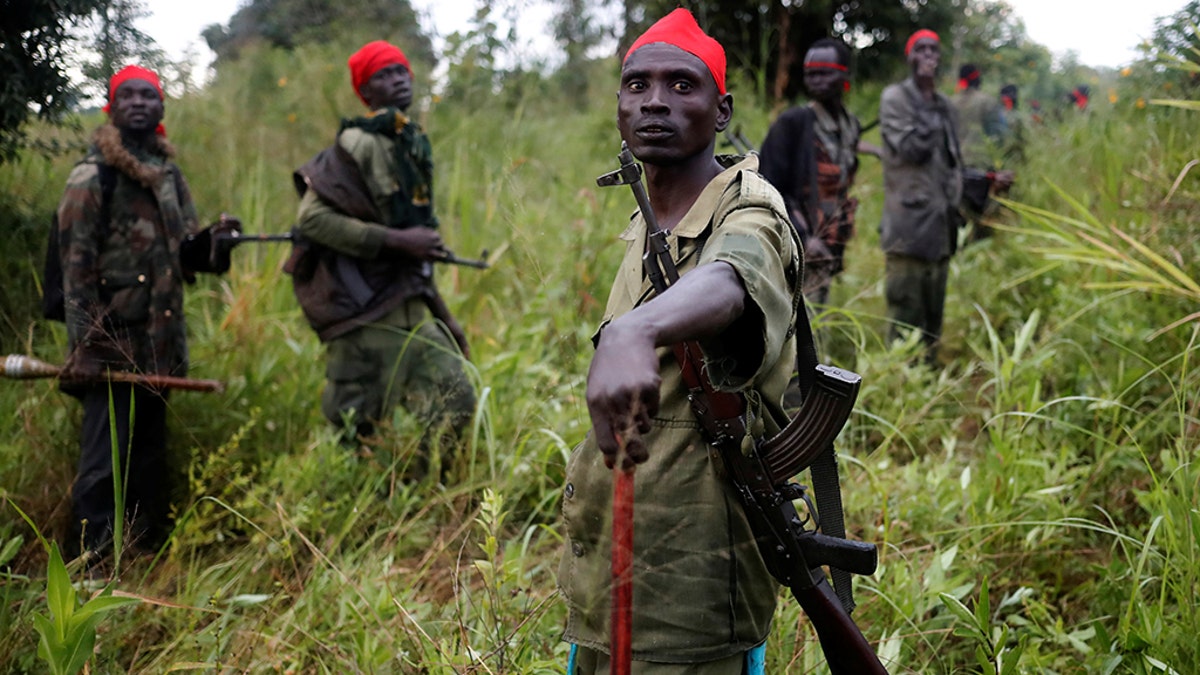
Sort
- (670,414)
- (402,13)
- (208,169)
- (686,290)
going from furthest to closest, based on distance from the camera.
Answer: (402,13), (208,169), (670,414), (686,290)

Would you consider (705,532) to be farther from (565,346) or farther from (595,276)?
(595,276)

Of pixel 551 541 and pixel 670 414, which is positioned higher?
pixel 670 414

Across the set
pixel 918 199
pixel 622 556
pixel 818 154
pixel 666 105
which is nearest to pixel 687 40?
pixel 666 105

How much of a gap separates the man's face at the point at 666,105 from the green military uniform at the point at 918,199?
4.05 metres

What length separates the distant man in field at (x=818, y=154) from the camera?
16.0 ft

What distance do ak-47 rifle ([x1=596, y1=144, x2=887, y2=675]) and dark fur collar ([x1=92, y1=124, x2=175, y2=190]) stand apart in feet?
8.26

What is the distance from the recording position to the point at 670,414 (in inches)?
66.2

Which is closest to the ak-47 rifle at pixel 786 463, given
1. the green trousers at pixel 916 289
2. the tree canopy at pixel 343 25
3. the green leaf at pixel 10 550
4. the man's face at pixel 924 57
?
the green leaf at pixel 10 550

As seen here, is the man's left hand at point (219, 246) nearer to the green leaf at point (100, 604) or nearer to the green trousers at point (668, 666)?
the green leaf at point (100, 604)

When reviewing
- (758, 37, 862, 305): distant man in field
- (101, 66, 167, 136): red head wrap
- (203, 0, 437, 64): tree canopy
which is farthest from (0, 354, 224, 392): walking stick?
(203, 0, 437, 64): tree canopy

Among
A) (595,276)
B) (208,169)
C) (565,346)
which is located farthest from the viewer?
(208,169)

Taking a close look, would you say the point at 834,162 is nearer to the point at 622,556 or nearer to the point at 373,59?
the point at 373,59

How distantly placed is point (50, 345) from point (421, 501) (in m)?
1.96

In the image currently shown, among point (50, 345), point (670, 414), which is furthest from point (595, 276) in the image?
point (670, 414)
